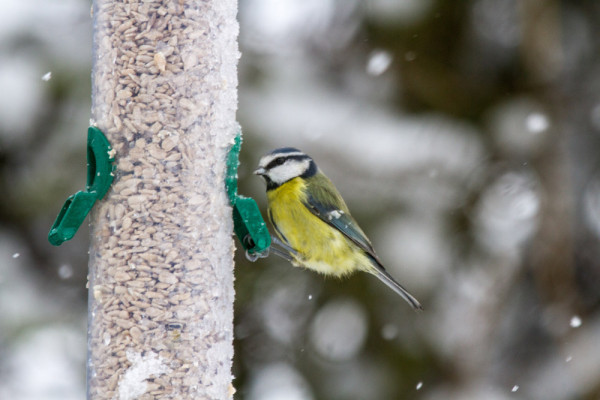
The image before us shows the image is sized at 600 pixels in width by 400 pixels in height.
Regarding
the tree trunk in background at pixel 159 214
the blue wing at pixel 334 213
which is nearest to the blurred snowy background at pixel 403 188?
the blue wing at pixel 334 213

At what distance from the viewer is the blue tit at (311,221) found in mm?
3805

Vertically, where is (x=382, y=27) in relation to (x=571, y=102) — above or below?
above

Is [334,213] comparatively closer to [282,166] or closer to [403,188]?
[282,166]

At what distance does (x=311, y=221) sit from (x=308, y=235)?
0.08 meters

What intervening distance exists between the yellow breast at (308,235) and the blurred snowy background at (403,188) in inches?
51.7

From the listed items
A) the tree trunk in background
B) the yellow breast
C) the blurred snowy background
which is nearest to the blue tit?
the yellow breast

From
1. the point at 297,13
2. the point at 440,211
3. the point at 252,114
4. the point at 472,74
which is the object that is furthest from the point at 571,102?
the point at 252,114

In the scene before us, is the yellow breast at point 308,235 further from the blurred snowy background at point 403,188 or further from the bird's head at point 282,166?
the blurred snowy background at point 403,188

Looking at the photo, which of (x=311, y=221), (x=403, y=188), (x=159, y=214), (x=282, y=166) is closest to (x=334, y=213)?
(x=311, y=221)

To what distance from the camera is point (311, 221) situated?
3.89m

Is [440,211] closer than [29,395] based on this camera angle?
No

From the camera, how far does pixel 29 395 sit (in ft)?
17.0

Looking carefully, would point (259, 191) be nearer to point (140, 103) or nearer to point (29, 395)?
point (29, 395)

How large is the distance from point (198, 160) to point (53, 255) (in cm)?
319
